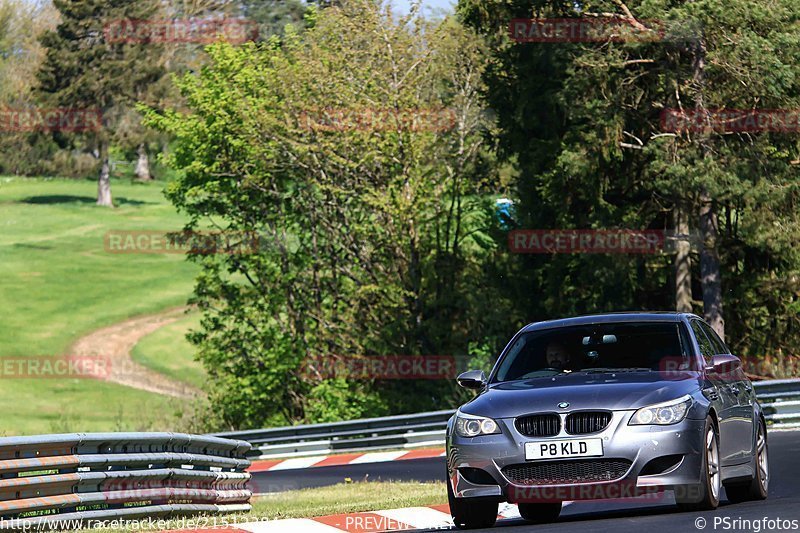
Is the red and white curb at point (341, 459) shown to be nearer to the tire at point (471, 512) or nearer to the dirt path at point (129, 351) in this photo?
the tire at point (471, 512)

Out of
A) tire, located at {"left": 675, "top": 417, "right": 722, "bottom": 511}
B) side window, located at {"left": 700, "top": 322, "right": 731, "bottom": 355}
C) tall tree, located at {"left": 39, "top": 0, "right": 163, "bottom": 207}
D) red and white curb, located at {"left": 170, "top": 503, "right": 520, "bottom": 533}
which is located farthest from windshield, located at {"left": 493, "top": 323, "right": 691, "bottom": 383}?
tall tree, located at {"left": 39, "top": 0, "right": 163, "bottom": 207}

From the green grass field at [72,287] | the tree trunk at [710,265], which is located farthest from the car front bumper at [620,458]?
the green grass field at [72,287]

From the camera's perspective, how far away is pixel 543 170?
1768 inches

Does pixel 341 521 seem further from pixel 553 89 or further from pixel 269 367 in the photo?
pixel 269 367

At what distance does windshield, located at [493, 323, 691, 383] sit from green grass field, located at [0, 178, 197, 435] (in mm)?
38180

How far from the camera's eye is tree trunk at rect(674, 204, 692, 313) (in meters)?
41.3

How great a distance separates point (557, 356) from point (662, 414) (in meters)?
1.45

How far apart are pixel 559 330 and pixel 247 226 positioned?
1594 inches

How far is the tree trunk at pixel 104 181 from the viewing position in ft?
367

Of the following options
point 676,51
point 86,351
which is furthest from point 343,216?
point 86,351

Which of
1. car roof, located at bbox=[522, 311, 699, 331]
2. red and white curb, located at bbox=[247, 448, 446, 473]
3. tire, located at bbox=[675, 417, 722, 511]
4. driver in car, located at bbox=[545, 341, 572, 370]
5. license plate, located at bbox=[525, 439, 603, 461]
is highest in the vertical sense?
car roof, located at bbox=[522, 311, 699, 331]

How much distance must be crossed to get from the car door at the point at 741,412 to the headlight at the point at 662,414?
1.28 metres

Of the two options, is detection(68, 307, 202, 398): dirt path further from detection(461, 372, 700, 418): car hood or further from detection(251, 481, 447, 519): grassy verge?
detection(461, 372, 700, 418): car hood

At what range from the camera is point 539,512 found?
12.0 metres
